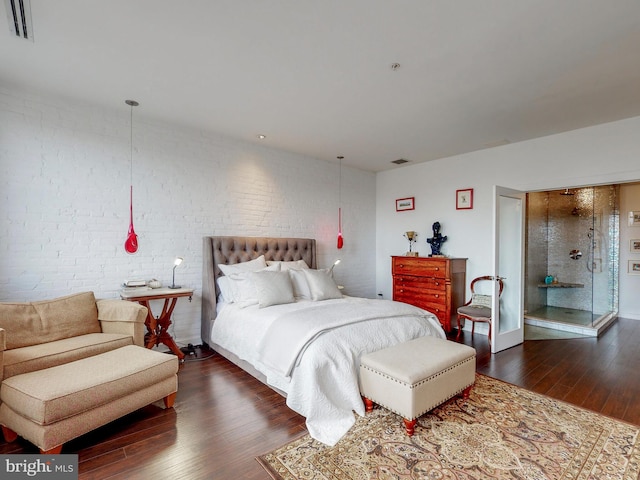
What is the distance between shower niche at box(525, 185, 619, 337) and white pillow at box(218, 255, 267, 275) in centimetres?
446

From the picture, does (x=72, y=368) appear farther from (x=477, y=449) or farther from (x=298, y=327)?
(x=477, y=449)

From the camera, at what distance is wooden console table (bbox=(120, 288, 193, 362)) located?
3.19 metres

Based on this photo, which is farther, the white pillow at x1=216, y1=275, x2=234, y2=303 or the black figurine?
the black figurine

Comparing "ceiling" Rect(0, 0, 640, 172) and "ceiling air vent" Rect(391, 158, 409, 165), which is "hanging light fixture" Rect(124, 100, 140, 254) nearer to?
"ceiling" Rect(0, 0, 640, 172)

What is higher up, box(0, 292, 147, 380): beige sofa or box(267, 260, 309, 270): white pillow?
Answer: box(267, 260, 309, 270): white pillow

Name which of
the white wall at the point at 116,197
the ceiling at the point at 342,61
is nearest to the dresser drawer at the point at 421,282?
the white wall at the point at 116,197

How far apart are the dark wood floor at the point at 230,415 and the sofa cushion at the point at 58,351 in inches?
18.6

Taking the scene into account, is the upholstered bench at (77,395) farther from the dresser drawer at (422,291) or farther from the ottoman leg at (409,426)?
the dresser drawer at (422,291)

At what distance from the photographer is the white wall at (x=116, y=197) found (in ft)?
9.72

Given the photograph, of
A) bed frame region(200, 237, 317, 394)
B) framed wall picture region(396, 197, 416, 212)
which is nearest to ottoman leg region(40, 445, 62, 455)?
bed frame region(200, 237, 317, 394)

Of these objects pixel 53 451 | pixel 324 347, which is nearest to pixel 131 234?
pixel 53 451

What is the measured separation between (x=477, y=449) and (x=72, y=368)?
2732 mm

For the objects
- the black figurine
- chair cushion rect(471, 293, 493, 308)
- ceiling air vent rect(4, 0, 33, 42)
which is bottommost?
chair cushion rect(471, 293, 493, 308)

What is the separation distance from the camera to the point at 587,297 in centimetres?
569
